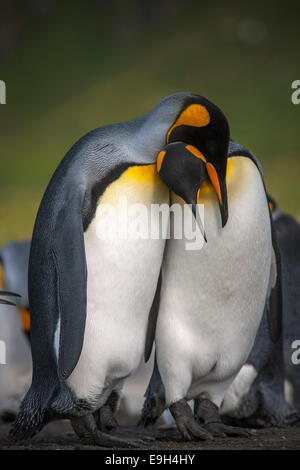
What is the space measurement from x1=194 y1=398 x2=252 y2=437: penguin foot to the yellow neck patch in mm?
541

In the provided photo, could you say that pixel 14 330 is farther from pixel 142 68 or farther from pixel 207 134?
pixel 207 134

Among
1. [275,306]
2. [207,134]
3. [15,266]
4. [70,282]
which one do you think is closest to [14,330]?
[15,266]

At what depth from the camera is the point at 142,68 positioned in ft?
7.09

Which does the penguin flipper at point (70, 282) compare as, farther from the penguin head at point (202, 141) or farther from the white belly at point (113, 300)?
the penguin head at point (202, 141)

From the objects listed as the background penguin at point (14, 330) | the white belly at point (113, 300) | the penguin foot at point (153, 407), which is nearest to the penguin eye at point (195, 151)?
the white belly at point (113, 300)

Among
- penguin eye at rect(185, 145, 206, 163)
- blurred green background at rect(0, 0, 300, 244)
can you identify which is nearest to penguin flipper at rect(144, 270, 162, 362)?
penguin eye at rect(185, 145, 206, 163)

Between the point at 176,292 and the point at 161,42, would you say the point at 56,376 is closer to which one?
the point at 176,292

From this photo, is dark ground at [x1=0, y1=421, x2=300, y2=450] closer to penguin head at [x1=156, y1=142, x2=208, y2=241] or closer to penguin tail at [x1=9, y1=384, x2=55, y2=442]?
penguin tail at [x1=9, y1=384, x2=55, y2=442]

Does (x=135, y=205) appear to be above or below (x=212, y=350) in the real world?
above

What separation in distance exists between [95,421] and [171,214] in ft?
1.37

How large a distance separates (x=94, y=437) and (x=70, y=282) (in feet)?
0.93

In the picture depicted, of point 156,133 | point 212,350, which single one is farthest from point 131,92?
point 212,350

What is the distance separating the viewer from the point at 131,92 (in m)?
2.26

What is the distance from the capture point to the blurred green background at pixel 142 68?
174 cm
